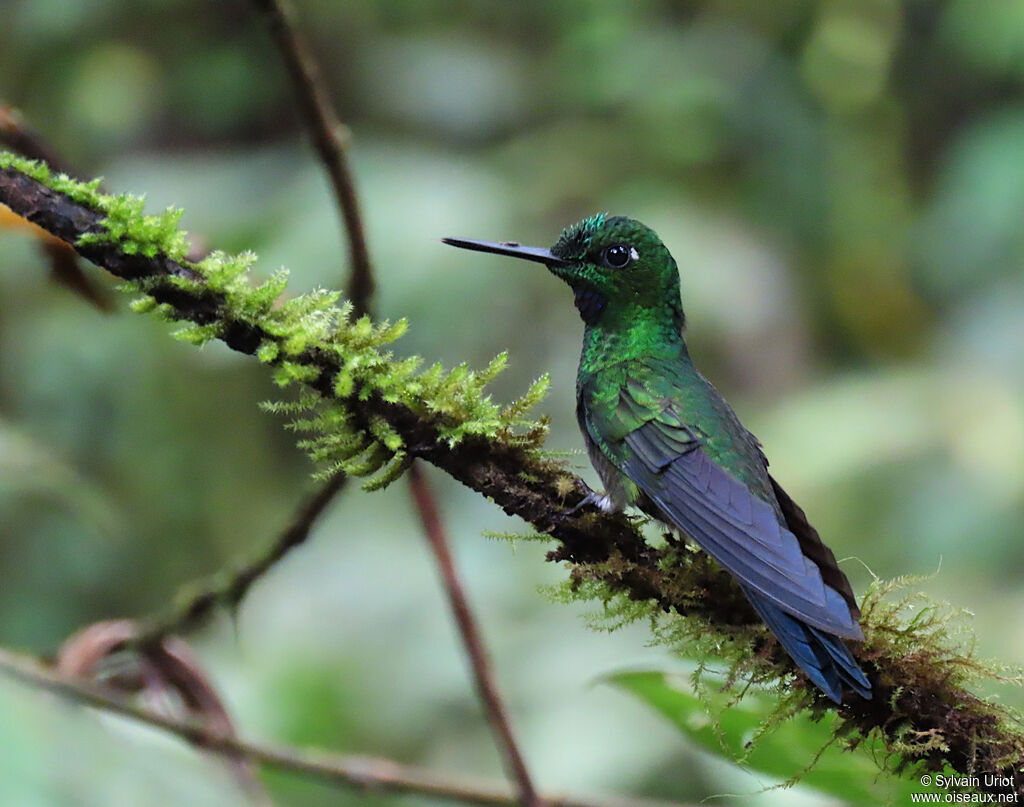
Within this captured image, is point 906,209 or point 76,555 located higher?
point 906,209

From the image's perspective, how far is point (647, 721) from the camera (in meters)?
4.26

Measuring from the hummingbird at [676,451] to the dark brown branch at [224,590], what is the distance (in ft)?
1.97

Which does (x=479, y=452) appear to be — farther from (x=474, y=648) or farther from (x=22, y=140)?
(x=22, y=140)

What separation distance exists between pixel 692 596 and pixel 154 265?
953 millimetres

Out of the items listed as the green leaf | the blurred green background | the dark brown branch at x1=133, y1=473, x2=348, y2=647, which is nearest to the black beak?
the dark brown branch at x1=133, y1=473, x2=348, y2=647

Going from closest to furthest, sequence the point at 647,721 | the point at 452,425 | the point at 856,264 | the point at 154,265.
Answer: the point at 154,265 < the point at 452,425 < the point at 647,721 < the point at 856,264

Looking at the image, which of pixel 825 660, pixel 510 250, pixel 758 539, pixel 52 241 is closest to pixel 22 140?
pixel 52 241

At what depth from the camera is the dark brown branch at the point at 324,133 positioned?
2.12m

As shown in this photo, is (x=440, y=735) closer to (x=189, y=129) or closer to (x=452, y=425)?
(x=452, y=425)

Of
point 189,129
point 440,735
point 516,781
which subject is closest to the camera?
point 516,781

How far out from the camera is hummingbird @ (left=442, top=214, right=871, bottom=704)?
1568mm

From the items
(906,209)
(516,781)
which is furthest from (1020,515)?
(516,781)

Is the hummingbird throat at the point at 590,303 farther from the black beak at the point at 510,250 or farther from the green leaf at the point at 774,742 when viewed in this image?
the green leaf at the point at 774,742

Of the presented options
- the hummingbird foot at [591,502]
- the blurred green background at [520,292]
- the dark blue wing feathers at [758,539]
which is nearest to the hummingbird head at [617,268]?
the dark blue wing feathers at [758,539]
